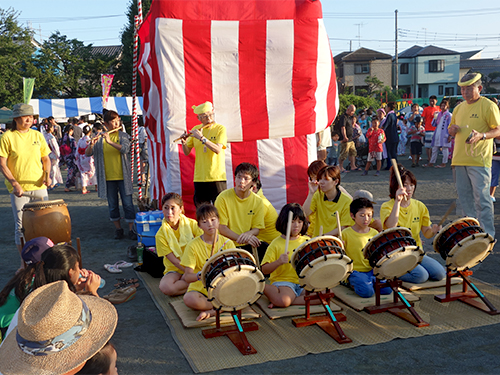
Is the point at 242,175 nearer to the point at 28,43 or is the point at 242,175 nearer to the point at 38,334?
the point at 38,334

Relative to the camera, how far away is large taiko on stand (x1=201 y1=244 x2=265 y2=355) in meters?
3.06

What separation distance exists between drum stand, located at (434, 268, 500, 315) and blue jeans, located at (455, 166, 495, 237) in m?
1.11

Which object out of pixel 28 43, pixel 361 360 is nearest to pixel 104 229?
pixel 361 360

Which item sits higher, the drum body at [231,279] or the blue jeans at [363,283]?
the drum body at [231,279]

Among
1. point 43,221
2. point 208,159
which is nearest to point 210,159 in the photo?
point 208,159

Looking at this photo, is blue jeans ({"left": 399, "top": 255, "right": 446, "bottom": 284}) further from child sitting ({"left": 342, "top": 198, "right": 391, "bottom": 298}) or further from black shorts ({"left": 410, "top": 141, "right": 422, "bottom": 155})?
black shorts ({"left": 410, "top": 141, "right": 422, "bottom": 155})

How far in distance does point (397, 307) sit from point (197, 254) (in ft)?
5.40

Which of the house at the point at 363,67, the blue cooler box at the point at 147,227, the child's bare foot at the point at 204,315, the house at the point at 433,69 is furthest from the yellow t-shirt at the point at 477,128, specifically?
the house at the point at 433,69

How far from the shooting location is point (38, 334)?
177cm

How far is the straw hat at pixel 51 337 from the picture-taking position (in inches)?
70.3

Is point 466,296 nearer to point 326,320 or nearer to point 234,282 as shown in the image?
point 326,320

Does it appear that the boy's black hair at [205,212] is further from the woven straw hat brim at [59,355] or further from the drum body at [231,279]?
the woven straw hat brim at [59,355]

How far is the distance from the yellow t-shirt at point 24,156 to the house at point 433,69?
41569 millimetres

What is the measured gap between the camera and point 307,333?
11.3 feet
